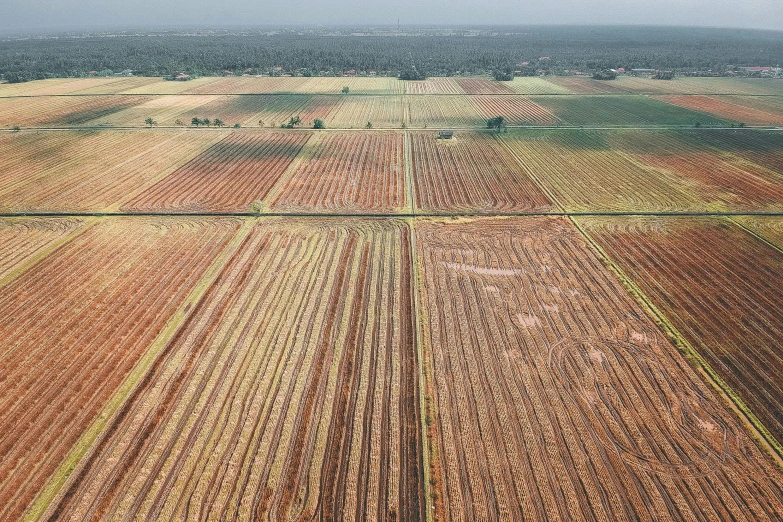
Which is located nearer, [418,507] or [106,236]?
[418,507]

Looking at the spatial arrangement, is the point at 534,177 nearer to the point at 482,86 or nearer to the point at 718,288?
the point at 718,288

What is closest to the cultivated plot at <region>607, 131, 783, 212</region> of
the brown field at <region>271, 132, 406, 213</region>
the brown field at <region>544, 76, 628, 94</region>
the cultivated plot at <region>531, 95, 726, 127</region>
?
the cultivated plot at <region>531, 95, 726, 127</region>

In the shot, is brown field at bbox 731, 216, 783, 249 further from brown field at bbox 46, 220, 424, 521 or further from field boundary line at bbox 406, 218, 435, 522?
brown field at bbox 46, 220, 424, 521

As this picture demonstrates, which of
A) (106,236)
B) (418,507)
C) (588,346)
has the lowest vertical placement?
(418,507)

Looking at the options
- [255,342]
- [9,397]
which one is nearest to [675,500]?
[255,342]

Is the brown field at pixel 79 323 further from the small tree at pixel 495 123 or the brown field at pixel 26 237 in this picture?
the small tree at pixel 495 123

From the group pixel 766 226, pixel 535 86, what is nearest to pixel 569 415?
pixel 766 226

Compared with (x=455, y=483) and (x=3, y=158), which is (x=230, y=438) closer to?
(x=455, y=483)
